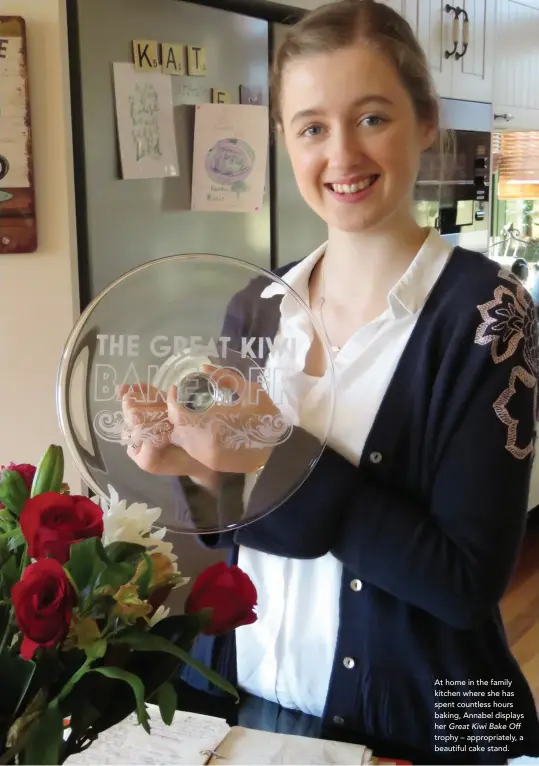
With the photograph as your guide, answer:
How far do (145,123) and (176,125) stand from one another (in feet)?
0.26

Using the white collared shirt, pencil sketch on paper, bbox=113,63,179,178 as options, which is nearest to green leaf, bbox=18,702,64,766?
the white collared shirt

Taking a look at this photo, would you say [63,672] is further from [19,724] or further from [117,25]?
[117,25]

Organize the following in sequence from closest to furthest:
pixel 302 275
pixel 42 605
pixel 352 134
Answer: pixel 42 605 → pixel 352 134 → pixel 302 275

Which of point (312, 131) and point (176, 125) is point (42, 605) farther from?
point (176, 125)

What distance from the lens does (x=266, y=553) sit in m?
0.81

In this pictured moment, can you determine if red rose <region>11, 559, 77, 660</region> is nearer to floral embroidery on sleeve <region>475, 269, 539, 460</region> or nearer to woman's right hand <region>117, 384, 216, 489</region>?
woman's right hand <region>117, 384, 216, 489</region>

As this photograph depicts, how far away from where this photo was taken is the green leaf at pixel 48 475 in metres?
0.54

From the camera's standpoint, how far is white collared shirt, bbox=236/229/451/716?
0.80m

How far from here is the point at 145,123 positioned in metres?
1.58

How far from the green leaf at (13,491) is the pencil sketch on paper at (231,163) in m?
1.26

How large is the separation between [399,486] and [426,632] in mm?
145

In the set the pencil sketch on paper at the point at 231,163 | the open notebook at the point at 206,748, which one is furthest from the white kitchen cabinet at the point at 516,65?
the open notebook at the point at 206,748

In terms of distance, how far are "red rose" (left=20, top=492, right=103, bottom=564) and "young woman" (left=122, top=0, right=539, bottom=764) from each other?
193 millimetres

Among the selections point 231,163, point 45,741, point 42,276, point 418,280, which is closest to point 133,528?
point 45,741
